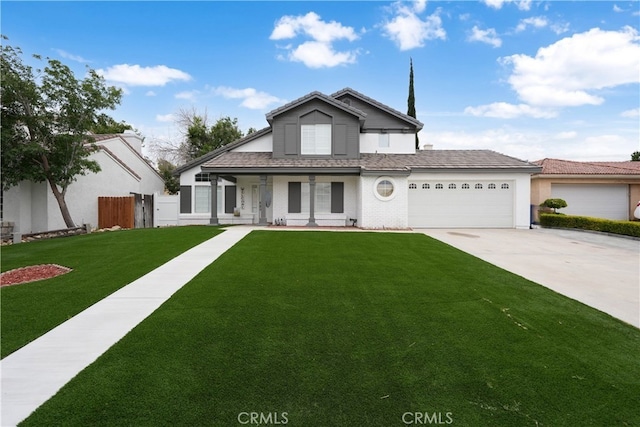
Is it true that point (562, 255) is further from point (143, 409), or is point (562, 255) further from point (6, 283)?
point (6, 283)

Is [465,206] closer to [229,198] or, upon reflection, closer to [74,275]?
[229,198]

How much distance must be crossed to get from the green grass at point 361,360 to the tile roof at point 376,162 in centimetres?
1064

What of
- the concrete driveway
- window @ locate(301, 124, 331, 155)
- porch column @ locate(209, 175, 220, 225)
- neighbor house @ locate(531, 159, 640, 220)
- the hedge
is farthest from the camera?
neighbor house @ locate(531, 159, 640, 220)

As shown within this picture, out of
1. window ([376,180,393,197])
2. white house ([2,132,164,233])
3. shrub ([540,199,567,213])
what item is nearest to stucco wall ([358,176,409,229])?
window ([376,180,393,197])

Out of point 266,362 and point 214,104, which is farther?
point 214,104

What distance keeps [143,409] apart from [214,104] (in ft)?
117

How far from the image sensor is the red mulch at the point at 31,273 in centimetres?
666

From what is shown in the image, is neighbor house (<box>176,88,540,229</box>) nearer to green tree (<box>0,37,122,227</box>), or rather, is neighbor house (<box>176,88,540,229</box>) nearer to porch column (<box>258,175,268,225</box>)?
porch column (<box>258,175,268,225</box>)

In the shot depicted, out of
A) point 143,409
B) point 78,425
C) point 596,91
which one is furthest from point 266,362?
point 596,91

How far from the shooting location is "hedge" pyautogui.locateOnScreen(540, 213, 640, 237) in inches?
547

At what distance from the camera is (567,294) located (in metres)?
6.02

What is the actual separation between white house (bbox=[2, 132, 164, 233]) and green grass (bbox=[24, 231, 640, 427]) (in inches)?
560

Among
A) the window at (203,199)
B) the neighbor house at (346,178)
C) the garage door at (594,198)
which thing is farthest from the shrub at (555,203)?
the window at (203,199)

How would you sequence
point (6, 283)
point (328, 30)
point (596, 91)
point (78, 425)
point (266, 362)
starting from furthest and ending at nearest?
1. point (596, 91)
2. point (328, 30)
3. point (6, 283)
4. point (266, 362)
5. point (78, 425)
